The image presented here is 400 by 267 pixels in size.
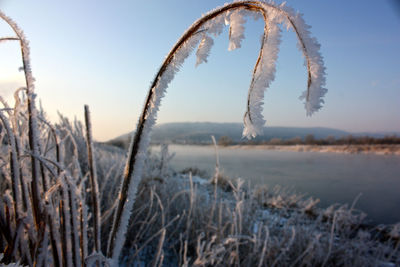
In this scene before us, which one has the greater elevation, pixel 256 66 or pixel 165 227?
pixel 256 66

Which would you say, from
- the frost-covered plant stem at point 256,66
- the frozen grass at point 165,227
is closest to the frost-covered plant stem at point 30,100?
the frozen grass at point 165,227

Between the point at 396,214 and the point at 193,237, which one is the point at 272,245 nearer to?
the point at 193,237

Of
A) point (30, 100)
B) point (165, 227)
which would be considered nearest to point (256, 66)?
point (30, 100)

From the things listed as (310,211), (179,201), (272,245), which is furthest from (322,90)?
(310,211)

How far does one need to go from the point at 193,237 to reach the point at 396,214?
1.66 metres

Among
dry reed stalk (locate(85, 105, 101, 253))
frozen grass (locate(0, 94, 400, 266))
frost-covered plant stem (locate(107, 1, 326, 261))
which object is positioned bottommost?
frozen grass (locate(0, 94, 400, 266))

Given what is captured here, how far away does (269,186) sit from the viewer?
8.52ft

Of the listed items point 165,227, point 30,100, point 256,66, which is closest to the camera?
point 256,66

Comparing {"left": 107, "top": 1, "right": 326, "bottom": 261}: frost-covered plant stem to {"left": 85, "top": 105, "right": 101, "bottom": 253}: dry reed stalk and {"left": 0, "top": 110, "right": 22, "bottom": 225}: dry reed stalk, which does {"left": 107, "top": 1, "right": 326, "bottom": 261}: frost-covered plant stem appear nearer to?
{"left": 85, "top": 105, "right": 101, "bottom": 253}: dry reed stalk

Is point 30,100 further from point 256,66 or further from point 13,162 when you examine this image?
point 256,66

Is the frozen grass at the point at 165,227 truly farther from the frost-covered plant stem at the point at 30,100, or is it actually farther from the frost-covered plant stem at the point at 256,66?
the frost-covered plant stem at the point at 256,66

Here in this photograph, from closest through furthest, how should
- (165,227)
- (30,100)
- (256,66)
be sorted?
(256,66) → (30,100) → (165,227)

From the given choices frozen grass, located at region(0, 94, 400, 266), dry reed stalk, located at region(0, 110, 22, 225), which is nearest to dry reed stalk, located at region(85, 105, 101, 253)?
frozen grass, located at region(0, 94, 400, 266)

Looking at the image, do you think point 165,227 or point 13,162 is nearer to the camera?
point 13,162
